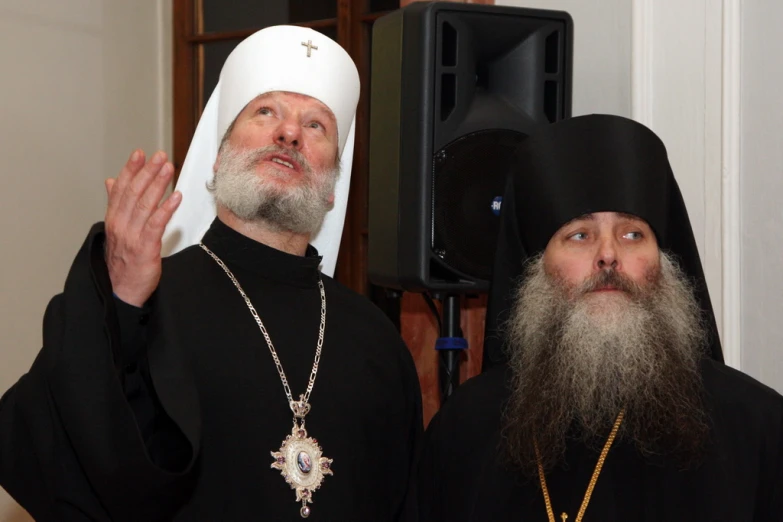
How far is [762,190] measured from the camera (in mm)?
3479

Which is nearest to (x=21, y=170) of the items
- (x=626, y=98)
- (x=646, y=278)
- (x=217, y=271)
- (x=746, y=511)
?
(x=217, y=271)

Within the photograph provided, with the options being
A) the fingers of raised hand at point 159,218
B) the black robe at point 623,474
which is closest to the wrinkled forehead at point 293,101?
the black robe at point 623,474

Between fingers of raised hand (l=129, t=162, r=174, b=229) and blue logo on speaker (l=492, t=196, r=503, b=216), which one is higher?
fingers of raised hand (l=129, t=162, r=174, b=229)

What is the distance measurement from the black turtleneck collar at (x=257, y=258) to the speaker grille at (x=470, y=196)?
17.3 inches

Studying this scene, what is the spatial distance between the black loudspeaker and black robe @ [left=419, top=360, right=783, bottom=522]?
0.54 metres

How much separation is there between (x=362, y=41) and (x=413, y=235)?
271 centimetres

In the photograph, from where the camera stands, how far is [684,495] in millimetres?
2576

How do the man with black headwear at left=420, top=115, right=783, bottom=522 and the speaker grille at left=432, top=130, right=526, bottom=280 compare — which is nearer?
the man with black headwear at left=420, top=115, right=783, bottom=522

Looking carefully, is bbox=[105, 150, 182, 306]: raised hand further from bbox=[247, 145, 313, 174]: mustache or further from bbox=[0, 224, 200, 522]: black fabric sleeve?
bbox=[247, 145, 313, 174]: mustache

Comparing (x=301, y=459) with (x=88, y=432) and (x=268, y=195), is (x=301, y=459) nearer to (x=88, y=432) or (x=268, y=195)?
(x=88, y=432)

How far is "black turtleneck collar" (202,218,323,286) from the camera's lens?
122 inches

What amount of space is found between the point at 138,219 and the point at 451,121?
1336mm

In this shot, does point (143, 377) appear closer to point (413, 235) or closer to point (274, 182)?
point (274, 182)

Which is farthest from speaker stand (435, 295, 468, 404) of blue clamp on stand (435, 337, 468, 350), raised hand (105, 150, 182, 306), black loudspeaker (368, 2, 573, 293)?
raised hand (105, 150, 182, 306)
